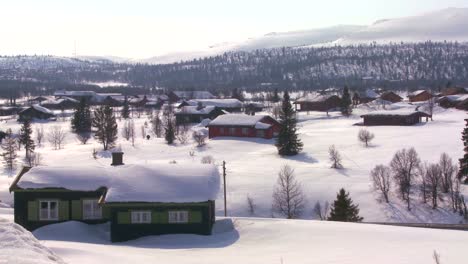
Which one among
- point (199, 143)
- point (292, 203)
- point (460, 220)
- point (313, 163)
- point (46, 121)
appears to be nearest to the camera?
point (460, 220)

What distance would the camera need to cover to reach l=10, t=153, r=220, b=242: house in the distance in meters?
18.7

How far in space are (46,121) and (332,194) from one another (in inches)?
2593

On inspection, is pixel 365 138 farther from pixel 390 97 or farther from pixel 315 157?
pixel 390 97

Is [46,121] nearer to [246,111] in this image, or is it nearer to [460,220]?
[246,111]

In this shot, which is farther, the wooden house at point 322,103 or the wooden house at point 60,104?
the wooden house at point 60,104

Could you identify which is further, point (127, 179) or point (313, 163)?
point (313, 163)

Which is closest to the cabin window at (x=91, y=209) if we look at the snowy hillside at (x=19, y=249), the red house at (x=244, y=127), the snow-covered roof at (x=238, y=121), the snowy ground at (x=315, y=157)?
the snowy hillside at (x=19, y=249)

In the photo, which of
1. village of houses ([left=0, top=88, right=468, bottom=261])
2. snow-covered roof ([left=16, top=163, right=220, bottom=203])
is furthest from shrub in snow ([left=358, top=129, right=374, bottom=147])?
snow-covered roof ([left=16, top=163, right=220, bottom=203])

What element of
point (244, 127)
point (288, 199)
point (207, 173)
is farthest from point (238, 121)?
point (207, 173)

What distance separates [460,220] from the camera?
29234 millimetres

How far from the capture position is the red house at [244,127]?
5894cm

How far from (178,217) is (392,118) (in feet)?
170

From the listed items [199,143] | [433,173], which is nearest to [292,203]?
[433,173]

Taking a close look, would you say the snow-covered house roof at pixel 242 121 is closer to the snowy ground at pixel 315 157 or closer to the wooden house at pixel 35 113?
the snowy ground at pixel 315 157
